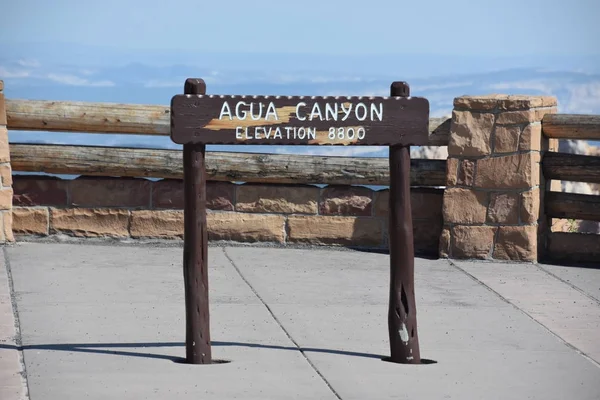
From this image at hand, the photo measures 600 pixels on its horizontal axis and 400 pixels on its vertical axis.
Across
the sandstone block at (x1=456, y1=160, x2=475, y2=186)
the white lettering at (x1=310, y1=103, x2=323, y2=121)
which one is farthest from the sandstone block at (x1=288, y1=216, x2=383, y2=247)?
the white lettering at (x1=310, y1=103, x2=323, y2=121)

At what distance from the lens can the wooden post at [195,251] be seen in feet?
19.6

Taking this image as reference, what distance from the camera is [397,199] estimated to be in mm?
6191

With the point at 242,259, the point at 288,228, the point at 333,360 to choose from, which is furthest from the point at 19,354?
the point at 288,228

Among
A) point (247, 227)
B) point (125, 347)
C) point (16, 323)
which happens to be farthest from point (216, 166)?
point (125, 347)

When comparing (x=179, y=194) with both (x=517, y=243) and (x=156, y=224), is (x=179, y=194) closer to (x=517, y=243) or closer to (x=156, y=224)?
(x=156, y=224)

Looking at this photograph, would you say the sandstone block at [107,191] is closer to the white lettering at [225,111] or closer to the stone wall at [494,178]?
the stone wall at [494,178]

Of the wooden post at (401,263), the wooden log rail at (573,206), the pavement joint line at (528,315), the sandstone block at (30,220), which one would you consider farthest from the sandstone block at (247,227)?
the wooden post at (401,263)

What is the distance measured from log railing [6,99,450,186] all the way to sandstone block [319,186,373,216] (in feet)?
0.29

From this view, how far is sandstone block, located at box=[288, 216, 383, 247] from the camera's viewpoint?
951cm

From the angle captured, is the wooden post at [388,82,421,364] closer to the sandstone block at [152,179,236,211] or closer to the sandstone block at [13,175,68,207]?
the sandstone block at [152,179,236,211]

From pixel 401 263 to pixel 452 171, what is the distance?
10.1ft

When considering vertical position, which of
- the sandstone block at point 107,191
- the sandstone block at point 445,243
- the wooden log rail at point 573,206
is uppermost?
the sandstone block at point 107,191

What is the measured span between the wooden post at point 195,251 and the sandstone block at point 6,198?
362 centimetres

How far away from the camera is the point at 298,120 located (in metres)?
6.04
